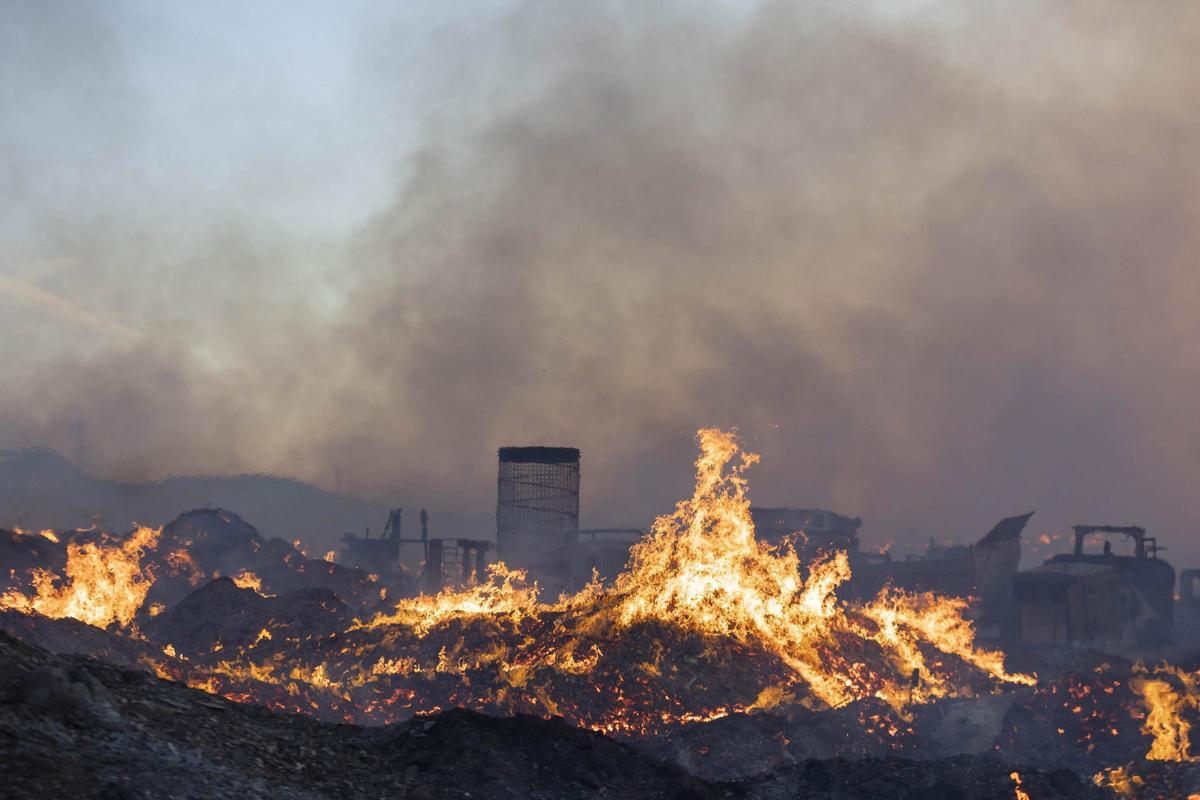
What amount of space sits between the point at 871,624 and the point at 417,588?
1072 inches

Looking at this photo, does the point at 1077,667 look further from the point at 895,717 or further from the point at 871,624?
the point at 895,717

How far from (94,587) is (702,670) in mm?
25997

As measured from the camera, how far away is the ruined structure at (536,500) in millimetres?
49656

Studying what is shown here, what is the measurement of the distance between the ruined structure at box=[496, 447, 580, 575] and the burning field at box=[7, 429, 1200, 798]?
14.3 metres

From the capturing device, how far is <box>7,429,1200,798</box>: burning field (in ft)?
71.4

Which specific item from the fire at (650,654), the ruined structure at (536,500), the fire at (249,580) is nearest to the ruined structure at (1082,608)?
the fire at (650,654)

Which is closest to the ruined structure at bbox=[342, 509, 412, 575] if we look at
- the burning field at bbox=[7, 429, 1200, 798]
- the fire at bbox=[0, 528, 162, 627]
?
the fire at bbox=[0, 528, 162, 627]

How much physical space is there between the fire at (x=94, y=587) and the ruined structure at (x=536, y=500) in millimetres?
16771

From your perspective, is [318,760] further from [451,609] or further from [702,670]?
[451,609]

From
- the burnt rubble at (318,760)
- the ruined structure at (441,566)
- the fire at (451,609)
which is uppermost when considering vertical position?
the ruined structure at (441,566)

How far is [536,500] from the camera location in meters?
49.9

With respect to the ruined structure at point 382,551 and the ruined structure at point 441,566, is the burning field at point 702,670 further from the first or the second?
the ruined structure at point 382,551

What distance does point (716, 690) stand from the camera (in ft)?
79.3

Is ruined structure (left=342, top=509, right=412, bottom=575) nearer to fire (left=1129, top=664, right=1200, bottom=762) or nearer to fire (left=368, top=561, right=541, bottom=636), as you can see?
fire (left=368, top=561, right=541, bottom=636)
